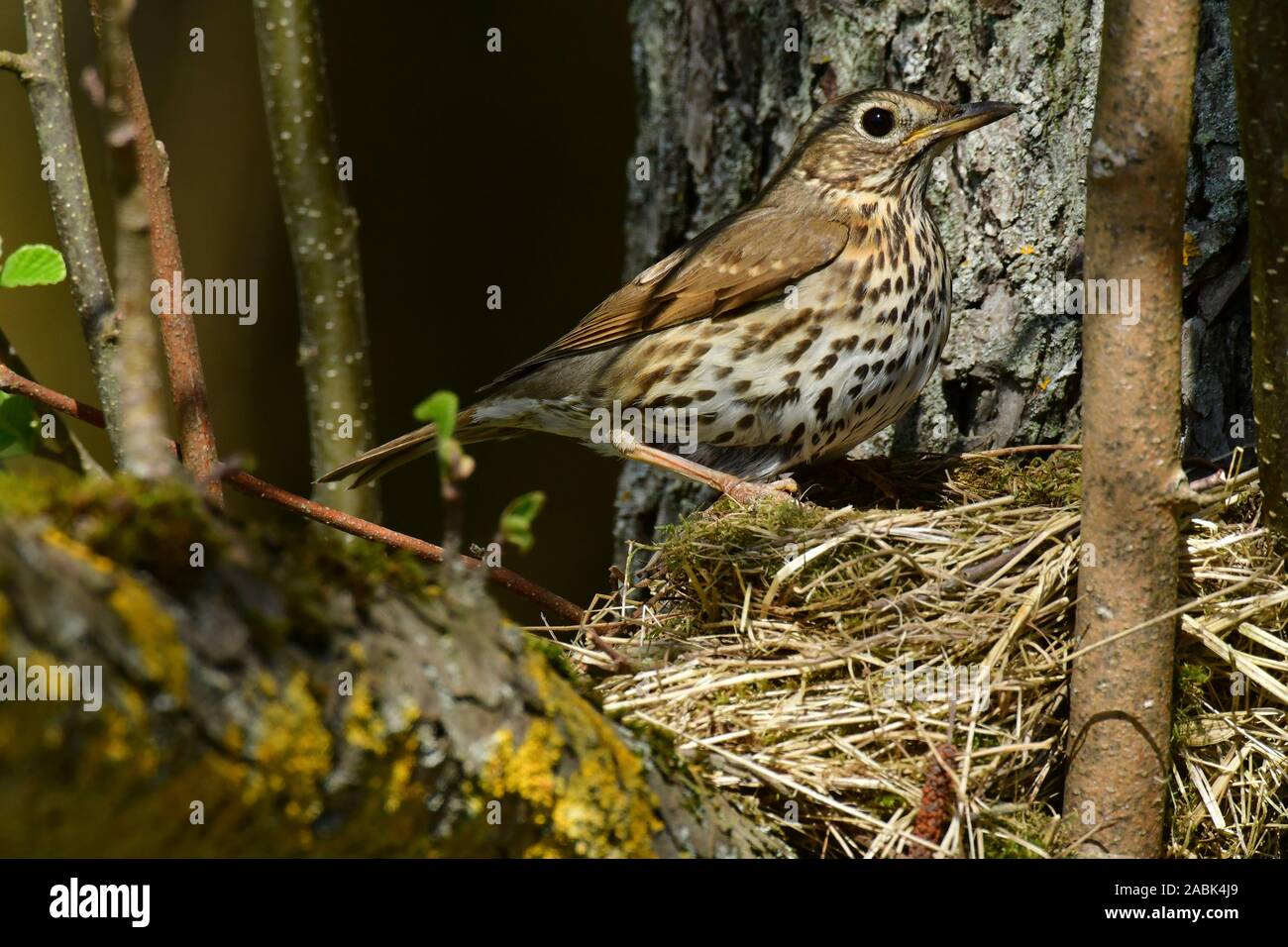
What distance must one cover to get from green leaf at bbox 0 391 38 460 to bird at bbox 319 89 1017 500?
54.9 inches

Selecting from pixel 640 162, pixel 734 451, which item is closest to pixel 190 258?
pixel 640 162

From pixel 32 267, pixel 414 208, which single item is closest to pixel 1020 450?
pixel 32 267

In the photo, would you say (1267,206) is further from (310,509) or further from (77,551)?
(77,551)

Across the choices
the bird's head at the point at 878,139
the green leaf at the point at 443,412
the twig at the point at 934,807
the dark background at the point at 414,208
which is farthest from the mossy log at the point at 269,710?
the dark background at the point at 414,208

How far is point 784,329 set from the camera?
3928 mm

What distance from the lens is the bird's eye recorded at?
4.08 metres

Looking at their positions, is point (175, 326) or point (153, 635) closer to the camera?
point (153, 635)

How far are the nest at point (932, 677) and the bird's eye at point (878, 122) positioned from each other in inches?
53.8

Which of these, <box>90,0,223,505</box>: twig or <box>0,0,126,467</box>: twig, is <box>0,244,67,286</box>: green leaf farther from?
<box>0,0,126,467</box>: twig

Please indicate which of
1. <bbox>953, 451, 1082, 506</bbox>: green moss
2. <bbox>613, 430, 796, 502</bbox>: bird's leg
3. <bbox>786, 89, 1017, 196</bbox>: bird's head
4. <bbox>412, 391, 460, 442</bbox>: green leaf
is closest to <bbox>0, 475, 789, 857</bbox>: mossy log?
<bbox>412, 391, 460, 442</bbox>: green leaf

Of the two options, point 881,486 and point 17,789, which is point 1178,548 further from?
point 17,789

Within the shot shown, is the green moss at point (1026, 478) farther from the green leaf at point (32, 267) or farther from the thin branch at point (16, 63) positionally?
the thin branch at point (16, 63)

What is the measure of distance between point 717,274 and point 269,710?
9.17ft
